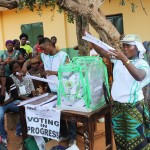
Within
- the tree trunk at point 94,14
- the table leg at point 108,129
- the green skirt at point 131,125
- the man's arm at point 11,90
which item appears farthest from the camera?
the man's arm at point 11,90

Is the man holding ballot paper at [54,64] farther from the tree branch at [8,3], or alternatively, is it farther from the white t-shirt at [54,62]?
the tree branch at [8,3]

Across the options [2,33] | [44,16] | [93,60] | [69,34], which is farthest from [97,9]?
[2,33]

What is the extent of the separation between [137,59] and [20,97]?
256 cm

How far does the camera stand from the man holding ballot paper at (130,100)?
2.90 meters

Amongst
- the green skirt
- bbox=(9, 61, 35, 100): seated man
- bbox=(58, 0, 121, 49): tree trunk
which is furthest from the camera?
bbox=(9, 61, 35, 100): seated man

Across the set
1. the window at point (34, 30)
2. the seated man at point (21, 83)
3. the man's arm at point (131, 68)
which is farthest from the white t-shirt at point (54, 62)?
the window at point (34, 30)

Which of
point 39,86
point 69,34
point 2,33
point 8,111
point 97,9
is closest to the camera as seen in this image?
point 97,9

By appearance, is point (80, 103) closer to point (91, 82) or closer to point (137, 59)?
point (91, 82)

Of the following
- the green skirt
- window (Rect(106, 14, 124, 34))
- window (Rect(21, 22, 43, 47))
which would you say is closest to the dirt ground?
the green skirt

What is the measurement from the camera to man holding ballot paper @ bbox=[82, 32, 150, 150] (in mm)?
2904

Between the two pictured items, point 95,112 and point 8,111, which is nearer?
point 95,112

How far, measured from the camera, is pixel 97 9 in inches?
155

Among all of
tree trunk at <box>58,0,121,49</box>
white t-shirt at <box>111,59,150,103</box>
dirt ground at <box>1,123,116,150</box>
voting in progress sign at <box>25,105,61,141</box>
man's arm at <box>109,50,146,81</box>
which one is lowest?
dirt ground at <box>1,123,116,150</box>

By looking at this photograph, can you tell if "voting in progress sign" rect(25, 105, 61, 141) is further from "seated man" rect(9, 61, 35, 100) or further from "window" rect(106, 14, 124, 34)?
"window" rect(106, 14, 124, 34)
